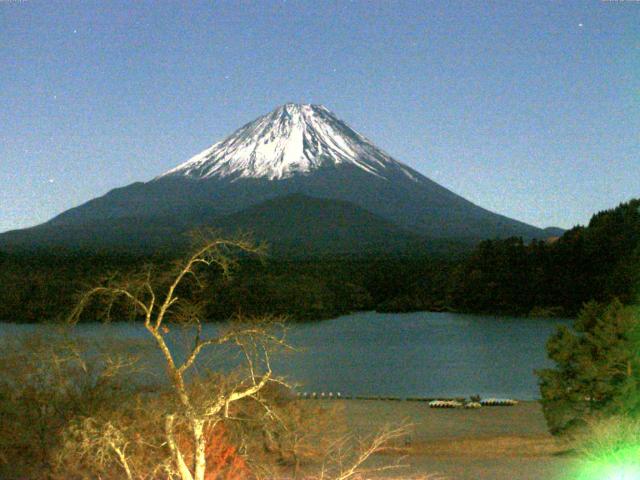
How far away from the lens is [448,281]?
44906 mm

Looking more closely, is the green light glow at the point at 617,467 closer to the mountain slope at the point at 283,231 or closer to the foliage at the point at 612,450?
the foliage at the point at 612,450

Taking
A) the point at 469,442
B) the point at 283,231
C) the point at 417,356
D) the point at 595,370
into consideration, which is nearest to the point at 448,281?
the point at 417,356

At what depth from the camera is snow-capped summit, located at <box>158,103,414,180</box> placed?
254 ft

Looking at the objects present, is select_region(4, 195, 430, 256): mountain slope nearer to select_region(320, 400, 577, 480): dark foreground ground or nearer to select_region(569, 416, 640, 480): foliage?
select_region(320, 400, 577, 480): dark foreground ground

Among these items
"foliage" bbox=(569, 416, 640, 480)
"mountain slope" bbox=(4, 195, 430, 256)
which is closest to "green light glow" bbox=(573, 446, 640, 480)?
"foliage" bbox=(569, 416, 640, 480)

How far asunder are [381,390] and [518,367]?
523 centimetres

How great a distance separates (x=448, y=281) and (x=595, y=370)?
35.4 meters

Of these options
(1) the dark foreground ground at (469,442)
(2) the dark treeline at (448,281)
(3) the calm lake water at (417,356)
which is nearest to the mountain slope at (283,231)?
(2) the dark treeline at (448,281)

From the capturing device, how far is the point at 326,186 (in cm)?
7475

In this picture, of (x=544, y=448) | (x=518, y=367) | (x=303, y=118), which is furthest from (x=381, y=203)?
(x=544, y=448)

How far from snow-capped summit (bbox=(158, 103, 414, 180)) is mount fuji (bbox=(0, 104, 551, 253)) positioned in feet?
0.32

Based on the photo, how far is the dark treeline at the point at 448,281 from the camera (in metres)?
37.0

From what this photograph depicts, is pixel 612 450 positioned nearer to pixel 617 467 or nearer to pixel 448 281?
pixel 617 467

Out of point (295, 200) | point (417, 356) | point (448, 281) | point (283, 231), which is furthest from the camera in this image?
point (295, 200)
